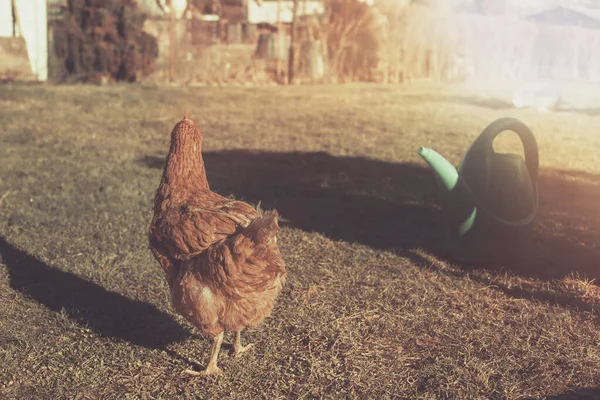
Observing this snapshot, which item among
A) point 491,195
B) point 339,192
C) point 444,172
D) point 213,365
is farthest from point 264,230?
point 339,192

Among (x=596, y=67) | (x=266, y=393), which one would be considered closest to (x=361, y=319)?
(x=266, y=393)

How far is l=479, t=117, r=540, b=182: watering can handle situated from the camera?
430 cm

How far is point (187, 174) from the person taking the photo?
3264 mm

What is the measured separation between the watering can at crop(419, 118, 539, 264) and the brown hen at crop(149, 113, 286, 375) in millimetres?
1759

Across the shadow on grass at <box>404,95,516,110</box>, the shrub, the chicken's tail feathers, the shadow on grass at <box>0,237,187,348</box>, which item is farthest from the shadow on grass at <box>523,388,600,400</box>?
the shrub

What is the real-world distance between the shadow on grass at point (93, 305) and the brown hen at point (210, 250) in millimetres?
543

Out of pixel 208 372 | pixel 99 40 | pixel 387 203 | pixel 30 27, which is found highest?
pixel 30 27

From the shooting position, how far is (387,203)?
6.11 m

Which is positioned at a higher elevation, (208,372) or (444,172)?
(444,172)

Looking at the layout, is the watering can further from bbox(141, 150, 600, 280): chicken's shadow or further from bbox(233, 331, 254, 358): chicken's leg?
bbox(233, 331, 254, 358): chicken's leg

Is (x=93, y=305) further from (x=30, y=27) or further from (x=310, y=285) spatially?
(x=30, y=27)

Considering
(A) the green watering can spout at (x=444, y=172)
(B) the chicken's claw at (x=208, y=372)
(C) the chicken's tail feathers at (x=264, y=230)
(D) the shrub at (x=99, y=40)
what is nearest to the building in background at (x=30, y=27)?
(D) the shrub at (x=99, y=40)

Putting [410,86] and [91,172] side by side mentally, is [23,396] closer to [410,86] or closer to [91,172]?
[91,172]

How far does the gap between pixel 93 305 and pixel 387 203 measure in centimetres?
317
